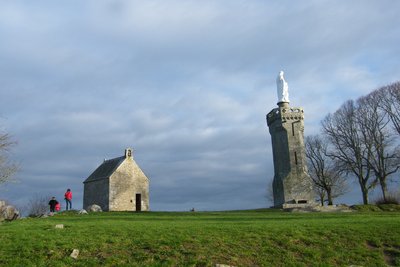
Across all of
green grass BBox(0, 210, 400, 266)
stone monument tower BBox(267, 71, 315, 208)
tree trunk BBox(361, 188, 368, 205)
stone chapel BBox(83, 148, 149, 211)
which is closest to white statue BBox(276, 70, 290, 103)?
stone monument tower BBox(267, 71, 315, 208)

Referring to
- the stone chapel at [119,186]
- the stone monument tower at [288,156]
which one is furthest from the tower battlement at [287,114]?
the stone chapel at [119,186]

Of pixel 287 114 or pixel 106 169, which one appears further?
pixel 106 169

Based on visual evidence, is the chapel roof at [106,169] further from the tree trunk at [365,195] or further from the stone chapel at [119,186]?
the tree trunk at [365,195]

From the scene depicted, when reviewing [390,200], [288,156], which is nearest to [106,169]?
[288,156]

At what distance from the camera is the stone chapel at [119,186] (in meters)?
48.8

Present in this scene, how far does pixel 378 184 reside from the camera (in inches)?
1812

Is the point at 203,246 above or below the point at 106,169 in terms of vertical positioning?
below

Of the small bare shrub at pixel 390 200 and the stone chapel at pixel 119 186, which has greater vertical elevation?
the stone chapel at pixel 119 186

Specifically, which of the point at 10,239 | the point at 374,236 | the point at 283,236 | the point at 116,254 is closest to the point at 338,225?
the point at 374,236

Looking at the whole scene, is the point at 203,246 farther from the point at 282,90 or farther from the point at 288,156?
the point at 282,90

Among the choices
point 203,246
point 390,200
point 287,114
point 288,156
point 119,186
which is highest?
point 287,114

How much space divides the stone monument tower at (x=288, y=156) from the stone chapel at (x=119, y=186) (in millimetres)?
16008

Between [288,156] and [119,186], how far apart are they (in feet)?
62.9

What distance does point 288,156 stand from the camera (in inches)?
1751
